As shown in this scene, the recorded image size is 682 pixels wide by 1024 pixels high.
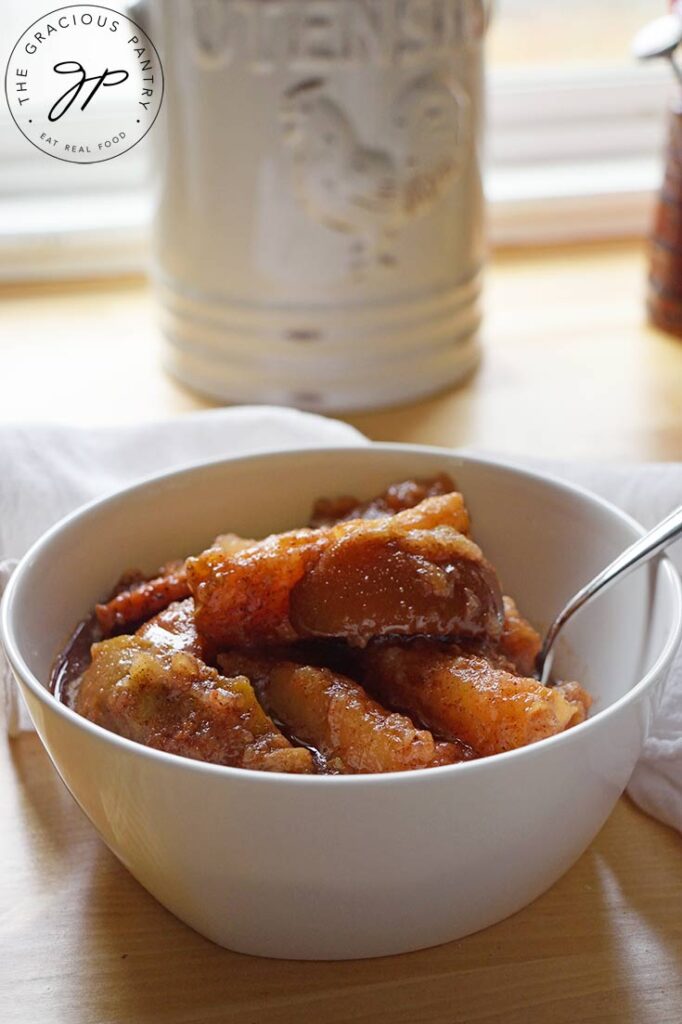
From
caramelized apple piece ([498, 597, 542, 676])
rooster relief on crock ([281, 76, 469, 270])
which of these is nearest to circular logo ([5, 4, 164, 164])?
rooster relief on crock ([281, 76, 469, 270])

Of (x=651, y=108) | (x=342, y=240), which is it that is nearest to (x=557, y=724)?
(x=342, y=240)

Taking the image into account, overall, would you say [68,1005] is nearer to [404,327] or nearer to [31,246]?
[404,327]

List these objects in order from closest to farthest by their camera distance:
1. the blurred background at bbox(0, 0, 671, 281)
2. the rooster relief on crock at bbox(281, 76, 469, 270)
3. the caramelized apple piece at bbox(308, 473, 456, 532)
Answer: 1. the caramelized apple piece at bbox(308, 473, 456, 532)
2. the rooster relief on crock at bbox(281, 76, 469, 270)
3. the blurred background at bbox(0, 0, 671, 281)

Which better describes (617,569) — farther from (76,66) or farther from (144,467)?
(76,66)

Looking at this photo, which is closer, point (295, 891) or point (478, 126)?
point (295, 891)

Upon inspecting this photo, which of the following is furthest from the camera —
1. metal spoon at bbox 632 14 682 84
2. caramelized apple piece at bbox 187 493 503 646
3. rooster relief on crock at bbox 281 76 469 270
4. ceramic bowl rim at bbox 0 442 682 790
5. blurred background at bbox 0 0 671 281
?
blurred background at bbox 0 0 671 281

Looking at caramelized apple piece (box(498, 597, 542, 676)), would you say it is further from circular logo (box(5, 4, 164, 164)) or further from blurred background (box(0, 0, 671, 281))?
blurred background (box(0, 0, 671, 281))
